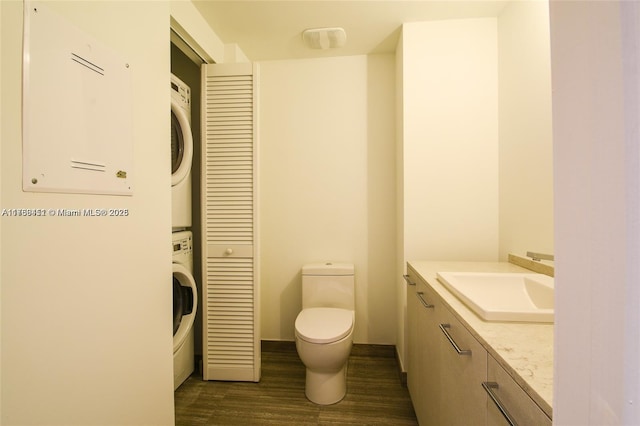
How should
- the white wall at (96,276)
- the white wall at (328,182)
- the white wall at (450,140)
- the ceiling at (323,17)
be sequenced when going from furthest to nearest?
the white wall at (328,182) < the white wall at (450,140) < the ceiling at (323,17) < the white wall at (96,276)

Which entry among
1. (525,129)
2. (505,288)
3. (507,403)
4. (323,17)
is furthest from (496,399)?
(323,17)

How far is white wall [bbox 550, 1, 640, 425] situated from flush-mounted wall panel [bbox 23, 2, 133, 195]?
1.07 metres

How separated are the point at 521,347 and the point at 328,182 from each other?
177 cm

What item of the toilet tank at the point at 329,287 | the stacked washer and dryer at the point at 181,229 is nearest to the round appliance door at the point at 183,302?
the stacked washer and dryer at the point at 181,229

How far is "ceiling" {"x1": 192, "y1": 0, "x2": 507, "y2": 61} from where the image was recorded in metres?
1.66

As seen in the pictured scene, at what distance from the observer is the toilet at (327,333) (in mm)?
1570

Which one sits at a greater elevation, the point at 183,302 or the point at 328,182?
the point at 328,182

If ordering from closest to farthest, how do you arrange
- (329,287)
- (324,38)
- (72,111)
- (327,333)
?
(72,111)
(327,333)
(324,38)
(329,287)

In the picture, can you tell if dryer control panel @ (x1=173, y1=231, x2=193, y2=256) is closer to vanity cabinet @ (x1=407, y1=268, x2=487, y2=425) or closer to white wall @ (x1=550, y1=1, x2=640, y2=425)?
vanity cabinet @ (x1=407, y1=268, x2=487, y2=425)

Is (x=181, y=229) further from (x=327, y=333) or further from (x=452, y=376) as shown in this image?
(x=452, y=376)

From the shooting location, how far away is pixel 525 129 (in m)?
1.49

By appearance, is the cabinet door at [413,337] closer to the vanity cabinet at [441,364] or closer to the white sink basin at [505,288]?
the vanity cabinet at [441,364]

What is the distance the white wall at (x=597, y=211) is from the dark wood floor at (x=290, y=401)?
5.17 ft

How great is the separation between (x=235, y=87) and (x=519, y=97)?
1747 millimetres
